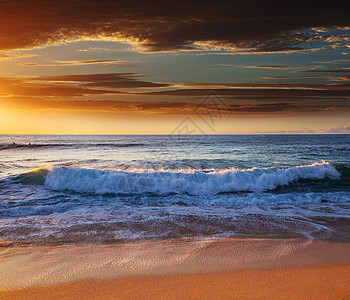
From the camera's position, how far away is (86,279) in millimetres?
3654

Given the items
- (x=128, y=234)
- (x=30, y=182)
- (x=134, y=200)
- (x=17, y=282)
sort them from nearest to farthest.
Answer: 1. (x=17, y=282)
2. (x=128, y=234)
3. (x=134, y=200)
4. (x=30, y=182)

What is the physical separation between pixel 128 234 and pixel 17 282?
7.76 feet

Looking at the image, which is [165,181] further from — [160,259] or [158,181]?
[160,259]

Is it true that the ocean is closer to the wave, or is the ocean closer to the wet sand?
the wave

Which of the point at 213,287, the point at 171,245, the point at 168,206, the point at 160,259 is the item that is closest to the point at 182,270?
the point at 160,259

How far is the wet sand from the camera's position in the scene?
10.8ft

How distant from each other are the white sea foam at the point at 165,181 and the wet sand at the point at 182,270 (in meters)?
6.23

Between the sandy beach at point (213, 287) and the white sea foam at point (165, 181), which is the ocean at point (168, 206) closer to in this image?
the white sea foam at point (165, 181)

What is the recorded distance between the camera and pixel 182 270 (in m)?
3.91

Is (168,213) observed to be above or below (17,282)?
below

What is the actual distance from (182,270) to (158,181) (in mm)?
8027

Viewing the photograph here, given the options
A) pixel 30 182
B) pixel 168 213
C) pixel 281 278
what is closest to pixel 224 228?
pixel 168 213

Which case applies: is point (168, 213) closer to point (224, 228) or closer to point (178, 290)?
point (224, 228)

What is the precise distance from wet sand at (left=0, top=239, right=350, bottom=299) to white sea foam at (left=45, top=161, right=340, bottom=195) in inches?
245
